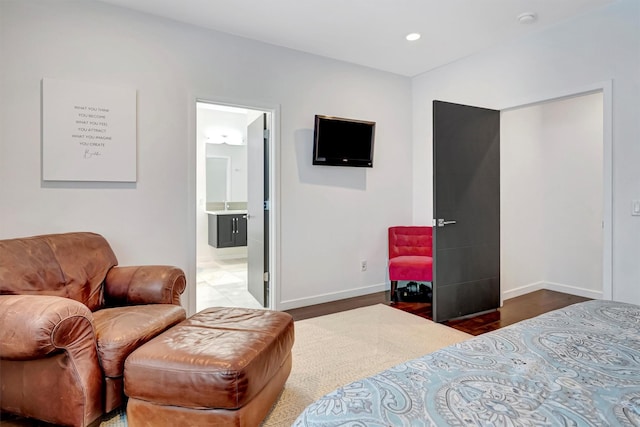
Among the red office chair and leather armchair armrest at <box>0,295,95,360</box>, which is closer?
leather armchair armrest at <box>0,295,95,360</box>

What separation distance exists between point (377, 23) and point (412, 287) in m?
2.95

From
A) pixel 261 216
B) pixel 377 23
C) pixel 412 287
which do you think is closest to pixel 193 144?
pixel 261 216

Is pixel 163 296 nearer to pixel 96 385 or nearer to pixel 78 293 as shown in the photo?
pixel 78 293

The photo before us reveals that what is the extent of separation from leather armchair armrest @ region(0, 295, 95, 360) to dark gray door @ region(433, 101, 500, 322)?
2735 millimetres

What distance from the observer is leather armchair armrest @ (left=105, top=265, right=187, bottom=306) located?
2.31 metres

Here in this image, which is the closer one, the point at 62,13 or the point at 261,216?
the point at 62,13

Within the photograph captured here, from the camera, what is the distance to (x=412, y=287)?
436 centimetres

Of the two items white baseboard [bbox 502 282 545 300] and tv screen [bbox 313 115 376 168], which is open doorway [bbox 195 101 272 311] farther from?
white baseboard [bbox 502 282 545 300]

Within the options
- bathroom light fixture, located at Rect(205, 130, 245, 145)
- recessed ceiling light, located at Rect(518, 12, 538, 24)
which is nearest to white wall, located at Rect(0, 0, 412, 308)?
recessed ceiling light, located at Rect(518, 12, 538, 24)

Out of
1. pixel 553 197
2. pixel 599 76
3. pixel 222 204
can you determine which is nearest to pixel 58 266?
pixel 599 76

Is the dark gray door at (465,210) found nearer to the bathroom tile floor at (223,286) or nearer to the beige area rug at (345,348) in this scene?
the beige area rug at (345,348)

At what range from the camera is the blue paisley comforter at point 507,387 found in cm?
78

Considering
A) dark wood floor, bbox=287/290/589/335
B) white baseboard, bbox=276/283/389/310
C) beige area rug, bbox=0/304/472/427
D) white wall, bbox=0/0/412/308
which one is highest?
white wall, bbox=0/0/412/308

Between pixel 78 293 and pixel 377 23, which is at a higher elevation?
pixel 377 23
